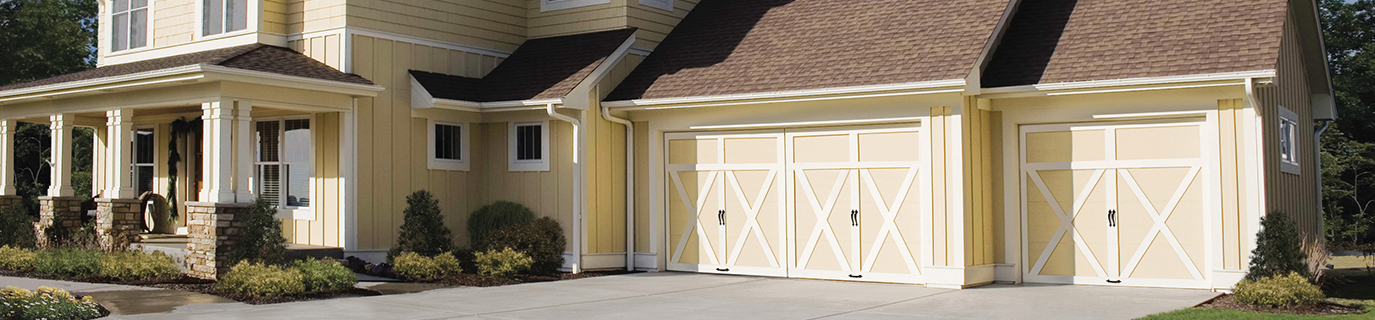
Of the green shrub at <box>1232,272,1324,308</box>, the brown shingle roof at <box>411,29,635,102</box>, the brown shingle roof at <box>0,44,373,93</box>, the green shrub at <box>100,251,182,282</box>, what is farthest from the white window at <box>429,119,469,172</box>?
the green shrub at <box>1232,272,1324,308</box>

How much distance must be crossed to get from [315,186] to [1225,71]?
38.1 ft

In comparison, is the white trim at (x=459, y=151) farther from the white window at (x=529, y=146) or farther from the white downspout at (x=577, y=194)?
the white downspout at (x=577, y=194)

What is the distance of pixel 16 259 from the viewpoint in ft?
49.1

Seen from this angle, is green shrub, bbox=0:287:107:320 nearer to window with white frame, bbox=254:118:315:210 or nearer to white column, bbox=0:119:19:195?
window with white frame, bbox=254:118:315:210

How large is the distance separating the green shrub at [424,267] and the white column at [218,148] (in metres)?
2.18

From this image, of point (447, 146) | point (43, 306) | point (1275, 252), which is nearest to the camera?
point (43, 306)

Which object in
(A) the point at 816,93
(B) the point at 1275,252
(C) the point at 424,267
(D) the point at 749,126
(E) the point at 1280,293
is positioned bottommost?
(E) the point at 1280,293

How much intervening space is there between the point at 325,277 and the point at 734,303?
14.8 ft

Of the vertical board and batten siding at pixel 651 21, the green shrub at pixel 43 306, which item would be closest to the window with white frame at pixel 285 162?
the vertical board and batten siding at pixel 651 21

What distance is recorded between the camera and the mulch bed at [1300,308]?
34.7ft

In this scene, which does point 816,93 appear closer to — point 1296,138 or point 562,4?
point 562,4

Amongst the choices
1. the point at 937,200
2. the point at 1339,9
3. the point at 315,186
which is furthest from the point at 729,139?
the point at 1339,9

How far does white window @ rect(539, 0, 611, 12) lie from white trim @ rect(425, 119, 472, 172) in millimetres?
2631

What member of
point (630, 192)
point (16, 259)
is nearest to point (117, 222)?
point (16, 259)
